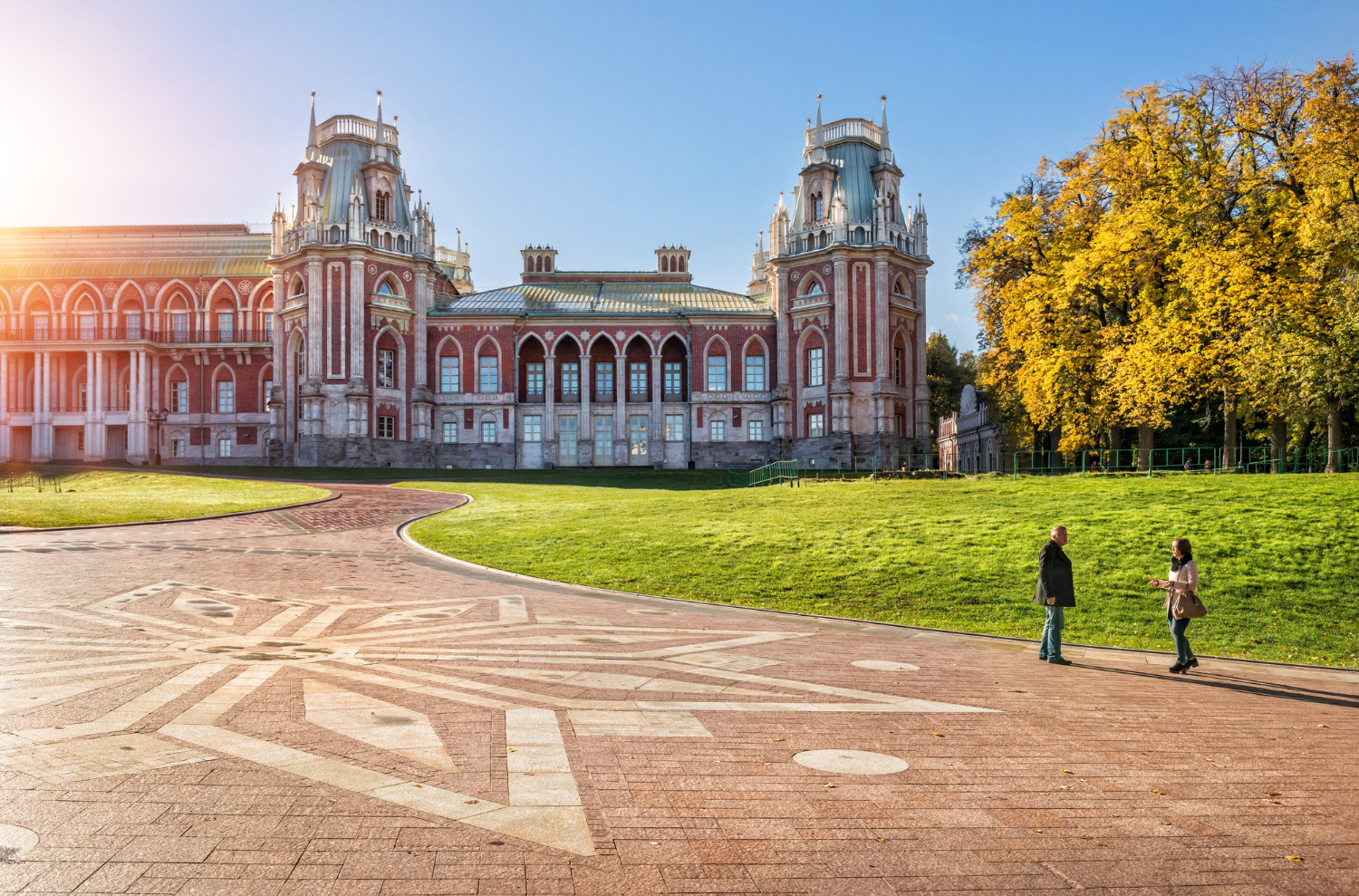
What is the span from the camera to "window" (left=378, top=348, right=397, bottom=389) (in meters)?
60.0

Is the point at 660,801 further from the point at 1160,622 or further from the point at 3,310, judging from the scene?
the point at 3,310

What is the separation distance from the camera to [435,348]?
62.5 meters

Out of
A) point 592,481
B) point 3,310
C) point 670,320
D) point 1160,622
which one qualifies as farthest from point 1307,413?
point 3,310

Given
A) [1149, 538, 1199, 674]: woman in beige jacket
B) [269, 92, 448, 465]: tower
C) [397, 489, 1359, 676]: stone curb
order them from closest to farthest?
[1149, 538, 1199, 674]: woman in beige jacket
[397, 489, 1359, 676]: stone curb
[269, 92, 448, 465]: tower

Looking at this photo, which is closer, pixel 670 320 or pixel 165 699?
pixel 165 699

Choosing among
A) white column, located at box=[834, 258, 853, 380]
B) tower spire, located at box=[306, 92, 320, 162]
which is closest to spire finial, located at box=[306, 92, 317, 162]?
tower spire, located at box=[306, 92, 320, 162]

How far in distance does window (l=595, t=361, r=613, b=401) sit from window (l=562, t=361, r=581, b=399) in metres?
1.32

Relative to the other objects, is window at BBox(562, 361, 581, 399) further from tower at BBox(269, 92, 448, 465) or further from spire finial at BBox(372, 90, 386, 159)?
spire finial at BBox(372, 90, 386, 159)

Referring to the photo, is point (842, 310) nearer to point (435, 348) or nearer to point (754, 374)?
point (754, 374)

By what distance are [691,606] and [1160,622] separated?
7749 mm

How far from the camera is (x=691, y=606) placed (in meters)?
16.0

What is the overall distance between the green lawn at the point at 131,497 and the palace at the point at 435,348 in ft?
46.5

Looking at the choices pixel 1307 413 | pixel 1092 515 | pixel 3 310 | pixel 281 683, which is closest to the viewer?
pixel 281 683

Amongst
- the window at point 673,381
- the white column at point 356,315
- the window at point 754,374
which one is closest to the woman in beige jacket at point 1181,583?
the window at point 754,374
